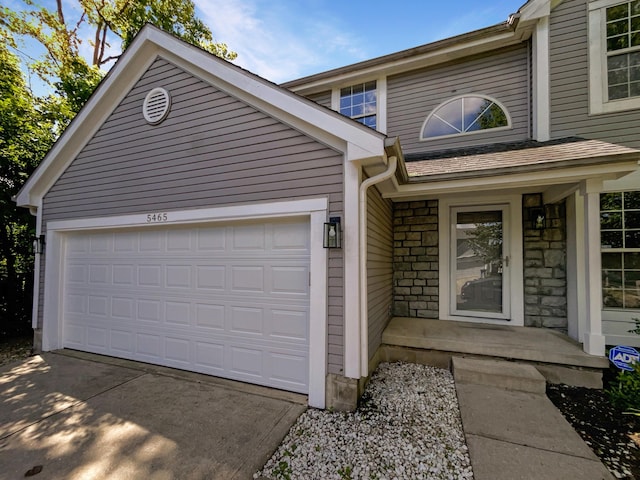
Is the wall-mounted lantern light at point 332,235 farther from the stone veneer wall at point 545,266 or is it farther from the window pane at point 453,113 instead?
the window pane at point 453,113

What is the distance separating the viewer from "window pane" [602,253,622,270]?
176 inches

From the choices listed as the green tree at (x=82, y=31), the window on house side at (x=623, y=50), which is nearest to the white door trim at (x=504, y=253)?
the window on house side at (x=623, y=50)

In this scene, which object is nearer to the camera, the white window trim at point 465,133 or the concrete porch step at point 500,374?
the concrete porch step at point 500,374

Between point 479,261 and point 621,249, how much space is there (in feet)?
6.61

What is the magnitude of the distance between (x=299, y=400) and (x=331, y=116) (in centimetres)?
326

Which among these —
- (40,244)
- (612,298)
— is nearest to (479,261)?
(612,298)

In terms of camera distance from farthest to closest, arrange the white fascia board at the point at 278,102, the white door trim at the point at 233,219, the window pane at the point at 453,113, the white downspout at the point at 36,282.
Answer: the window pane at the point at 453,113 → the white downspout at the point at 36,282 → the white door trim at the point at 233,219 → the white fascia board at the point at 278,102

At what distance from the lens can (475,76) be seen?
550 cm

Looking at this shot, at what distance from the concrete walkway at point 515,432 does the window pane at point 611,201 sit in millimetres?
3097

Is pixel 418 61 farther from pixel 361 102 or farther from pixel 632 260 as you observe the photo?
pixel 632 260

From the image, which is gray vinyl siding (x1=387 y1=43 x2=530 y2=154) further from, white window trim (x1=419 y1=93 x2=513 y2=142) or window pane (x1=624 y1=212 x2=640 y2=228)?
window pane (x1=624 y1=212 x2=640 y2=228)

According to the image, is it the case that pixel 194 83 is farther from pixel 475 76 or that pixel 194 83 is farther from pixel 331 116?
pixel 475 76

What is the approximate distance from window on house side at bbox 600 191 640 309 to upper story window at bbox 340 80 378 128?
14.3 feet

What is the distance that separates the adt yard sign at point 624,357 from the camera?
328 centimetres
